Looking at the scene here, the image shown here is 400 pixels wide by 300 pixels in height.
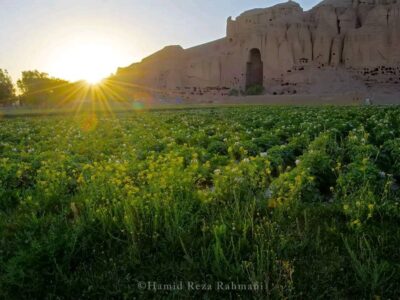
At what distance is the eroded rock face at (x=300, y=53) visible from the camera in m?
70.6

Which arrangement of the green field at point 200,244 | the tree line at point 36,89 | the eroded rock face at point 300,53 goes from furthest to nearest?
the tree line at point 36,89 < the eroded rock face at point 300,53 < the green field at point 200,244

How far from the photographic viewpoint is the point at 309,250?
393 centimetres

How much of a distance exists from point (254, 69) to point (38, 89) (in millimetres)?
56028

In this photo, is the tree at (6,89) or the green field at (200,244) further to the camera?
the tree at (6,89)

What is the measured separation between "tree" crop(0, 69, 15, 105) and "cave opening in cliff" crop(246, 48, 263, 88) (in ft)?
193

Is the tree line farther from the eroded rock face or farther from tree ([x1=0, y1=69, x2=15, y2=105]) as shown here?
the eroded rock face

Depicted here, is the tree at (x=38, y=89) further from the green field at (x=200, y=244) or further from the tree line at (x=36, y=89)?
the green field at (x=200, y=244)

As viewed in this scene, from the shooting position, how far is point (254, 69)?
8800 cm

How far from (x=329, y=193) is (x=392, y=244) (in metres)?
2.46

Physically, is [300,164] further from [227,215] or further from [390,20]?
[390,20]

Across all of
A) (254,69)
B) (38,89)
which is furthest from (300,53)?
(38,89)

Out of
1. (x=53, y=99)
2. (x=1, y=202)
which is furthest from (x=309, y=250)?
(x=53, y=99)

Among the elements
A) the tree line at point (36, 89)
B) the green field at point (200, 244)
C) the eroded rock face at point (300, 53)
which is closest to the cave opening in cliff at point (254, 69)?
the eroded rock face at point (300, 53)

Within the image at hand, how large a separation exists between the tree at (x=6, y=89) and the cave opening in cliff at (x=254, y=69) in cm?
5887
